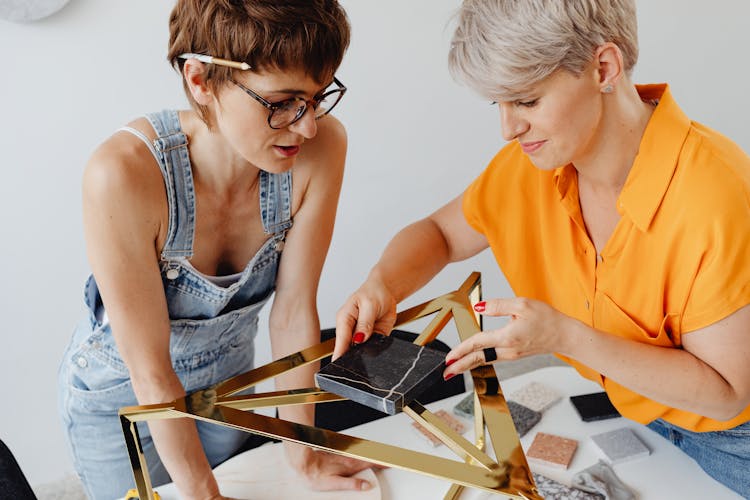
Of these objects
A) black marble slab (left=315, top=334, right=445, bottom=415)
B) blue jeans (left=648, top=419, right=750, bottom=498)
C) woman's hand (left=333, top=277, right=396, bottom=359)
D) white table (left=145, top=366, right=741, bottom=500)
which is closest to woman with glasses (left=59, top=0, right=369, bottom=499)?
white table (left=145, top=366, right=741, bottom=500)

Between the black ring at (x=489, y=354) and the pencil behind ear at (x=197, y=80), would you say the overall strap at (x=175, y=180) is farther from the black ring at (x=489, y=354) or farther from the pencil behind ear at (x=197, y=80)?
the black ring at (x=489, y=354)

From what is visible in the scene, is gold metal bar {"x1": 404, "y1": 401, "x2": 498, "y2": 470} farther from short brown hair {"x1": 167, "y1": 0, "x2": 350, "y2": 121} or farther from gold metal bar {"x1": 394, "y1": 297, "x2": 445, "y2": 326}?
short brown hair {"x1": 167, "y1": 0, "x2": 350, "y2": 121}

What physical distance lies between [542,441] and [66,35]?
76.2 inches

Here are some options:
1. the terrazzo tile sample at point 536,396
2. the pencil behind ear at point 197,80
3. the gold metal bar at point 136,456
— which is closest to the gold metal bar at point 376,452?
the gold metal bar at point 136,456

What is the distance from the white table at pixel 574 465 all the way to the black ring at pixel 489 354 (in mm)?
387

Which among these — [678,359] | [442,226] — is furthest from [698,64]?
[678,359]

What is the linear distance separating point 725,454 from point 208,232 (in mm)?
1163

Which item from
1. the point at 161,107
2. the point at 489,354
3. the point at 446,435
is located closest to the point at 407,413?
the point at 446,435

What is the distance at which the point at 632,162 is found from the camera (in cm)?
144

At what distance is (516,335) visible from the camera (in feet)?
3.90

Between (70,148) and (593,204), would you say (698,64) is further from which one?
(70,148)

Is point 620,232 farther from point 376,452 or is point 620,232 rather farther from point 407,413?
point 376,452

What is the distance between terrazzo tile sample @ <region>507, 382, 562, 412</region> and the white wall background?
139cm

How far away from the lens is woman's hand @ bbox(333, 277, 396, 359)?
1.30m
